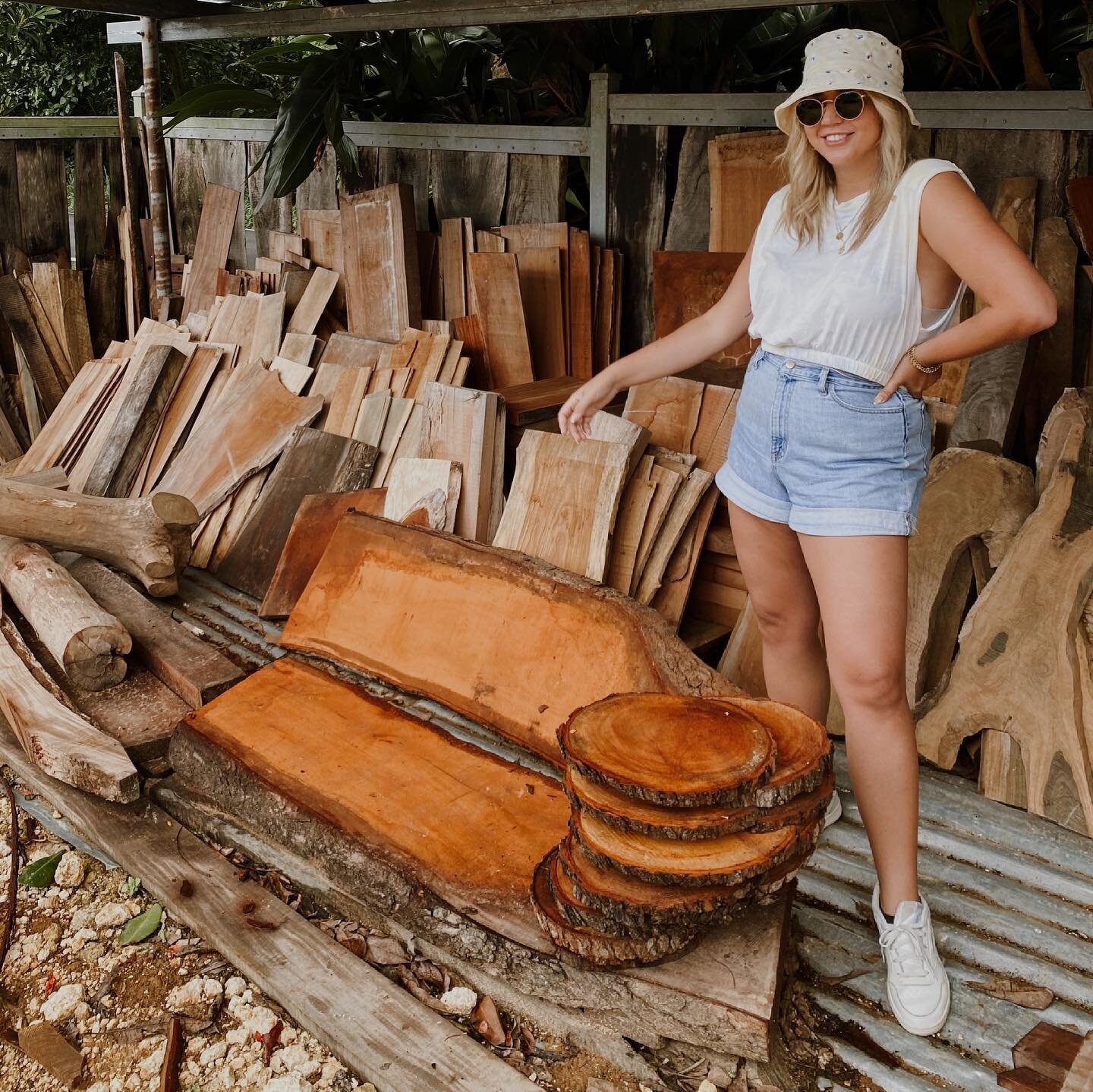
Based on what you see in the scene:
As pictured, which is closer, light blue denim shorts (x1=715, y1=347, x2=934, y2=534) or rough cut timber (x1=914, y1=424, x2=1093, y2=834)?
light blue denim shorts (x1=715, y1=347, x2=934, y2=534)

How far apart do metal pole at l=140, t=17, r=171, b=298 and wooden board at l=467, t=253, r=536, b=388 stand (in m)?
2.66

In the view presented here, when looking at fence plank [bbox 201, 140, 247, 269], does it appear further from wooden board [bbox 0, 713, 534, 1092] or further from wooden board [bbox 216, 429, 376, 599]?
wooden board [bbox 0, 713, 534, 1092]

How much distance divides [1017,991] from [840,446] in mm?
1375

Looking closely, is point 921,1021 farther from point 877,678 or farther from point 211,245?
point 211,245

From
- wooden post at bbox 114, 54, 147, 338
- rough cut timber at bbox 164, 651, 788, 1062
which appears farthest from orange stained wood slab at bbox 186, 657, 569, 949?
wooden post at bbox 114, 54, 147, 338

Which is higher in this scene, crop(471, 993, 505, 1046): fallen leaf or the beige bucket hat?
the beige bucket hat

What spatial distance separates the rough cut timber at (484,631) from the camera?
353 centimetres

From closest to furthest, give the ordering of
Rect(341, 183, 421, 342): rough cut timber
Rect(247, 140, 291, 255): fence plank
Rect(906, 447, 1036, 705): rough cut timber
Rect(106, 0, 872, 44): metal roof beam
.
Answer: Rect(906, 447, 1036, 705): rough cut timber → Rect(106, 0, 872, 44): metal roof beam → Rect(341, 183, 421, 342): rough cut timber → Rect(247, 140, 291, 255): fence plank

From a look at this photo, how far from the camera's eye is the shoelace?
262 centimetres

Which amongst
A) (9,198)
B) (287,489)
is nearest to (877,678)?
(287,489)

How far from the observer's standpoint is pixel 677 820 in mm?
2355

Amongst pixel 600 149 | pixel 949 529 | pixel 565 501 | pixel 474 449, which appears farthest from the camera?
pixel 600 149

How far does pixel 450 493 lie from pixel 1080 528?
2.39m

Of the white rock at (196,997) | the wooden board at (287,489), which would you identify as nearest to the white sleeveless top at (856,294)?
the white rock at (196,997)
